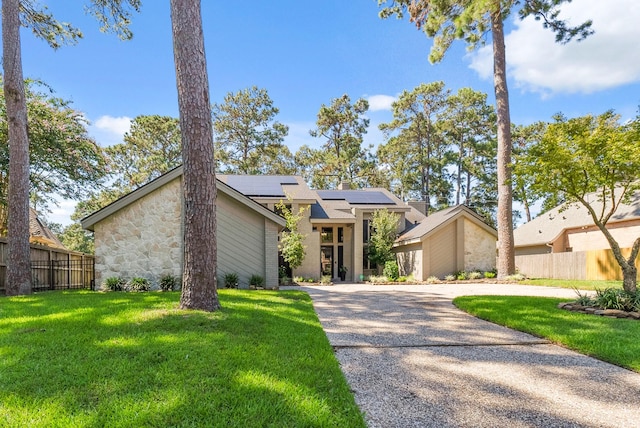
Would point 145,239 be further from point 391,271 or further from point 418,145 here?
point 418,145

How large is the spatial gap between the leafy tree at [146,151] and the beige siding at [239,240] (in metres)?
17.3

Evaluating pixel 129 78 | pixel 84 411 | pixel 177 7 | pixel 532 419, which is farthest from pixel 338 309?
pixel 129 78

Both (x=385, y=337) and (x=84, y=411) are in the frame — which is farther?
(x=385, y=337)

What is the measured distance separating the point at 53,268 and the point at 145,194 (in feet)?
17.0

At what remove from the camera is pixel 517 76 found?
57.7ft

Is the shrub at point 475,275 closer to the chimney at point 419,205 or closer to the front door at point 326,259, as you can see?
the front door at point 326,259

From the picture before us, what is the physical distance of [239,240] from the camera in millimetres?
11828

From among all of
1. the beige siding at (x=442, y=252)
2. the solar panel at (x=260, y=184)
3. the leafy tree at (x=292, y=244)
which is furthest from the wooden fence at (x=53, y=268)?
the beige siding at (x=442, y=252)

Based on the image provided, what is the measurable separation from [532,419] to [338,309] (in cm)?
539

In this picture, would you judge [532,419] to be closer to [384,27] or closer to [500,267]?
[500,267]

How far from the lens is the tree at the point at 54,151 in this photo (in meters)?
11.9

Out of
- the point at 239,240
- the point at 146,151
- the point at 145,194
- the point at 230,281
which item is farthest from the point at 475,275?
the point at 146,151

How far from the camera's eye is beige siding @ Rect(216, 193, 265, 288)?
1164 cm

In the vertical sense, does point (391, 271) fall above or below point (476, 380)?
below
